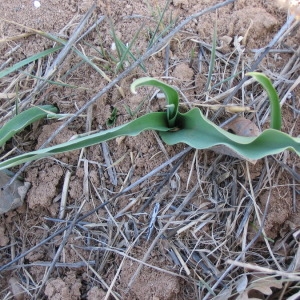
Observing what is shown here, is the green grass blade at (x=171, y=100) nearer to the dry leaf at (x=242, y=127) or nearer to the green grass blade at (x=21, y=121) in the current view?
the dry leaf at (x=242, y=127)

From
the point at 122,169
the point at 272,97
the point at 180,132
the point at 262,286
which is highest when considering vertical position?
the point at 272,97

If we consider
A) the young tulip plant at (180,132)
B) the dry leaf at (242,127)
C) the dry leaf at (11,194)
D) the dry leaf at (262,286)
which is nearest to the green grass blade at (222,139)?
the young tulip plant at (180,132)

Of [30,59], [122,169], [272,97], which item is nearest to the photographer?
[272,97]

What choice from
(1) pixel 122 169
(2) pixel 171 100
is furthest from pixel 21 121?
(2) pixel 171 100

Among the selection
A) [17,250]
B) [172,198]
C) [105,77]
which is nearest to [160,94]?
[105,77]

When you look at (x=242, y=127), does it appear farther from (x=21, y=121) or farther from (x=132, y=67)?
(x=21, y=121)

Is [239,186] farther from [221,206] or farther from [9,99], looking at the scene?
[9,99]
